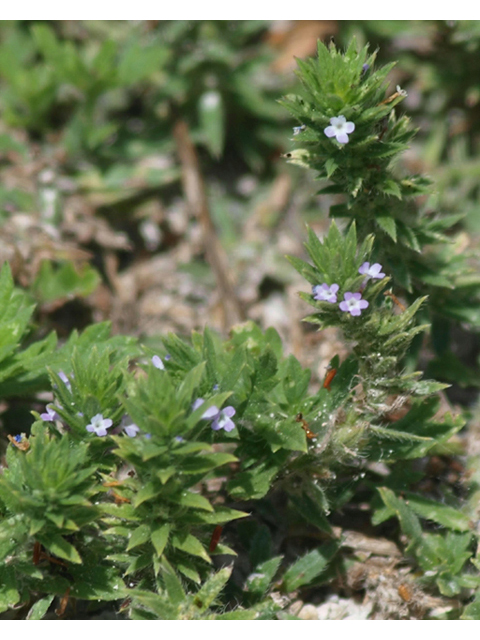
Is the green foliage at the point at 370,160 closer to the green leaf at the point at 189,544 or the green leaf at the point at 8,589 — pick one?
the green leaf at the point at 189,544

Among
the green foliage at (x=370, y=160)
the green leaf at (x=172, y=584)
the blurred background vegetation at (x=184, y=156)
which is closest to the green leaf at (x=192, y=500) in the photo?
the green leaf at (x=172, y=584)

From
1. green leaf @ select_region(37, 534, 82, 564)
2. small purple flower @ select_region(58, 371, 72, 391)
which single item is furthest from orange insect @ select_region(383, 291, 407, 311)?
green leaf @ select_region(37, 534, 82, 564)

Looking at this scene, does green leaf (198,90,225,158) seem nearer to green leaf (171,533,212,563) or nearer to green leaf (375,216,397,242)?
green leaf (375,216,397,242)

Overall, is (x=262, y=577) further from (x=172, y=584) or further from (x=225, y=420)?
(x=225, y=420)

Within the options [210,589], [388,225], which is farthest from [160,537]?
[388,225]

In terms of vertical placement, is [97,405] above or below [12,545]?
above

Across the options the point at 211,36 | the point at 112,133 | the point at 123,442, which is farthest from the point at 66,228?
the point at 123,442

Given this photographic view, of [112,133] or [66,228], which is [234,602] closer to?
[66,228]
